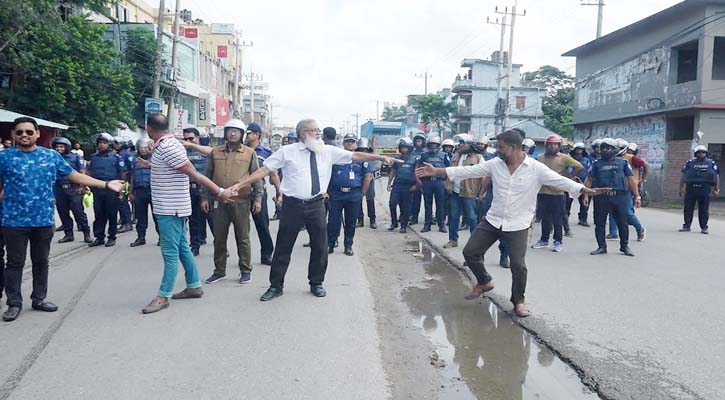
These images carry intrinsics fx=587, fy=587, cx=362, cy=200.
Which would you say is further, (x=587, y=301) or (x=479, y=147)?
(x=479, y=147)

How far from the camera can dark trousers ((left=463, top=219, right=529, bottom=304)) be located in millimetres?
5695

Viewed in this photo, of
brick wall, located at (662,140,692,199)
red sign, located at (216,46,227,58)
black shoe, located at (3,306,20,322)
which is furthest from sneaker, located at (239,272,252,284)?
red sign, located at (216,46,227,58)

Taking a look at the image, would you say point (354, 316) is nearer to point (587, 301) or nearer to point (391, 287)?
point (391, 287)

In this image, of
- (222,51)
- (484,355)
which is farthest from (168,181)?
(222,51)

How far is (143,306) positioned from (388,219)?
944cm

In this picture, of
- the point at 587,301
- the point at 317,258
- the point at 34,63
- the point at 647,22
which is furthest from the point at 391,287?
the point at 647,22

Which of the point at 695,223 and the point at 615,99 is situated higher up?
the point at 615,99

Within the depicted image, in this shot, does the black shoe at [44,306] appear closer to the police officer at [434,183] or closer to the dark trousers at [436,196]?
the police officer at [434,183]

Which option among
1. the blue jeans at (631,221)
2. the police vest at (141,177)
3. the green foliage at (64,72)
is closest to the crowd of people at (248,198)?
the blue jeans at (631,221)

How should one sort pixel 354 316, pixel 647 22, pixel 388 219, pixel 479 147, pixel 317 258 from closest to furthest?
pixel 354 316, pixel 317 258, pixel 479 147, pixel 388 219, pixel 647 22

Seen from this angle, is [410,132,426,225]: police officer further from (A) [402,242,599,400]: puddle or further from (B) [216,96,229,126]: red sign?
(B) [216,96,229,126]: red sign

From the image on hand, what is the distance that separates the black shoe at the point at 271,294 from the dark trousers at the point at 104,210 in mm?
4797

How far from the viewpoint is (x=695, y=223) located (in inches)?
548

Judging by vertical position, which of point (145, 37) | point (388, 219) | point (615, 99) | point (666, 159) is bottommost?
point (388, 219)
